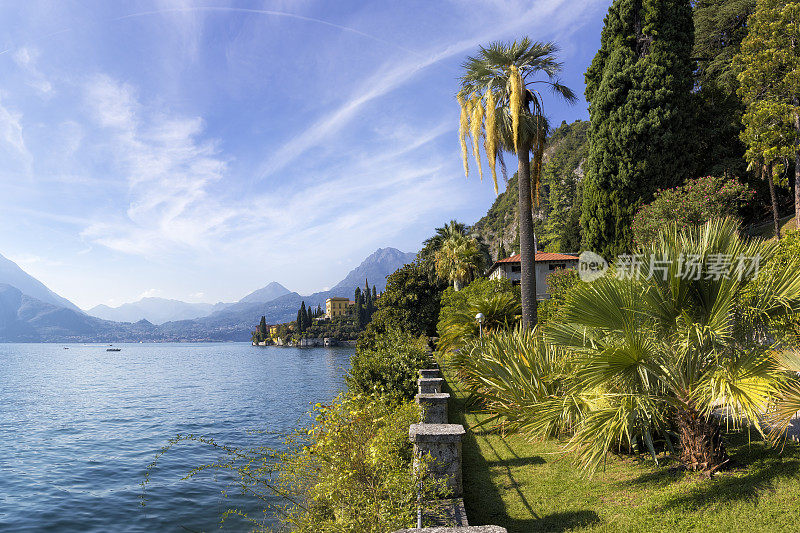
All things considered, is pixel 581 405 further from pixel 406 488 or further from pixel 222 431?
pixel 222 431

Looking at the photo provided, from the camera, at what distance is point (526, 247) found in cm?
1398

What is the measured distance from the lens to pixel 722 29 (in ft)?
96.9

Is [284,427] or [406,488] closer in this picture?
[406,488]

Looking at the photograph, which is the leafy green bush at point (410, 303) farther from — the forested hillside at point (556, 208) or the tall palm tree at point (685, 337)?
the tall palm tree at point (685, 337)

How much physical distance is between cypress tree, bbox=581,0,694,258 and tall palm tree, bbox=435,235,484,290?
33.7ft

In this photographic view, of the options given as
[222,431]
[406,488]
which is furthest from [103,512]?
[406,488]

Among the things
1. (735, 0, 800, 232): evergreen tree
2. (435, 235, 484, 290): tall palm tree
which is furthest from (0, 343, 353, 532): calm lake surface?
(735, 0, 800, 232): evergreen tree

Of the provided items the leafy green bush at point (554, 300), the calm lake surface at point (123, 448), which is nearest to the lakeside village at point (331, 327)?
the calm lake surface at point (123, 448)

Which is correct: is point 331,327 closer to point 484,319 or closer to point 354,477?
point 484,319

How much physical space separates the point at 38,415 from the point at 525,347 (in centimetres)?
2830

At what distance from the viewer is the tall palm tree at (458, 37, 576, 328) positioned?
13891 millimetres

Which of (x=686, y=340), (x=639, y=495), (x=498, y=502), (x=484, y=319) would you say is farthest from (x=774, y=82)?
(x=498, y=502)

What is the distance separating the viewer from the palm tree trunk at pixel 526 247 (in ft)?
44.4

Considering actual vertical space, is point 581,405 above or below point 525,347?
below
